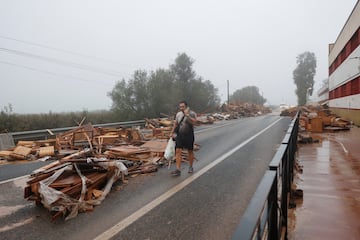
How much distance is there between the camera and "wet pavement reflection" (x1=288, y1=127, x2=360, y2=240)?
3740 millimetres

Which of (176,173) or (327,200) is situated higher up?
(176,173)

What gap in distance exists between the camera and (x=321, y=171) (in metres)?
7.05

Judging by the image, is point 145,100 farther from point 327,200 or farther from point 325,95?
point 325,95

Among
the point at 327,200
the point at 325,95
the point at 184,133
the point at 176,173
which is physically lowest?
the point at 327,200

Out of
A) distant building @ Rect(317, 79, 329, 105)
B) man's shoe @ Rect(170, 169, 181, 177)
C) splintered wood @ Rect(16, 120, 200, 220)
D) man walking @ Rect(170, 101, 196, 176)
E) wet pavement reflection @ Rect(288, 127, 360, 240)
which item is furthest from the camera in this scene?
distant building @ Rect(317, 79, 329, 105)

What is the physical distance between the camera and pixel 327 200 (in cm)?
491

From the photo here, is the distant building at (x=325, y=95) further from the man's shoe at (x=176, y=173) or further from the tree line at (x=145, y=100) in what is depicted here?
the man's shoe at (x=176, y=173)

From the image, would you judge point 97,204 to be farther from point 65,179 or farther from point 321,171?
point 321,171

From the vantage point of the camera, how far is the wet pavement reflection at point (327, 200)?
3740 millimetres

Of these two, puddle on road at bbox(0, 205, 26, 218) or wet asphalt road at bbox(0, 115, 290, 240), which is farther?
puddle on road at bbox(0, 205, 26, 218)

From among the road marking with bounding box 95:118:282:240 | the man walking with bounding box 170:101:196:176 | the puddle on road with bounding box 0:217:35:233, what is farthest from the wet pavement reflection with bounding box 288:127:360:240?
the puddle on road with bounding box 0:217:35:233

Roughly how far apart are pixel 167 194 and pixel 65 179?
6.76 feet

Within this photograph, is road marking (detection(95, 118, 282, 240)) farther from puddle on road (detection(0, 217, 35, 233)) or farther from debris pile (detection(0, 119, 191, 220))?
puddle on road (detection(0, 217, 35, 233))

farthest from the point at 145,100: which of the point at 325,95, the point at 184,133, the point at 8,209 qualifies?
the point at 325,95
